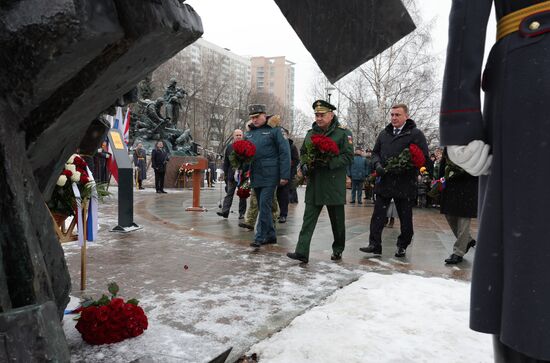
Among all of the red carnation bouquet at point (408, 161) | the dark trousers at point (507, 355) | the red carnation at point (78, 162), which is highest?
the red carnation bouquet at point (408, 161)

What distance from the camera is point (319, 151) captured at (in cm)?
530

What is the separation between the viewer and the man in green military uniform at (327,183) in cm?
528

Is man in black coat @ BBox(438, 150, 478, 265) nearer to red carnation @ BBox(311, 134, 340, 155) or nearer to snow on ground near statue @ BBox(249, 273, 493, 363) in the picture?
red carnation @ BBox(311, 134, 340, 155)

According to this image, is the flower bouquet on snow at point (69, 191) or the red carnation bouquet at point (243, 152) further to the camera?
the red carnation bouquet at point (243, 152)

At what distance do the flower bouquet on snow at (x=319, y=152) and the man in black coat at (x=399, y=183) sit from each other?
934 mm

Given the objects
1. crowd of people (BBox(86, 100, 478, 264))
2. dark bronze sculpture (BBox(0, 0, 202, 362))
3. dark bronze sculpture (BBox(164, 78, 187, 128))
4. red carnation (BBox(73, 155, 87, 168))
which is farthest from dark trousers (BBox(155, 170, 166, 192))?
dark bronze sculpture (BBox(0, 0, 202, 362))

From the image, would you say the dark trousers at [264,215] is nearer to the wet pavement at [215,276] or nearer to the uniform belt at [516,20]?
the wet pavement at [215,276]

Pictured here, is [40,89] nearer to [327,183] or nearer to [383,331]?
[383,331]

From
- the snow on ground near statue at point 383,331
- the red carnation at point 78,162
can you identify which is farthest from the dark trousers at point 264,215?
the red carnation at point 78,162

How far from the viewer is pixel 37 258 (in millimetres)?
1516

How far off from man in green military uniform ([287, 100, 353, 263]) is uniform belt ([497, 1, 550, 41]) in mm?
3662

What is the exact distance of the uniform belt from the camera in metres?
1.48

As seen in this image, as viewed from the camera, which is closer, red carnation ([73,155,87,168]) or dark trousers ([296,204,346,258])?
red carnation ([73,155,87,168])

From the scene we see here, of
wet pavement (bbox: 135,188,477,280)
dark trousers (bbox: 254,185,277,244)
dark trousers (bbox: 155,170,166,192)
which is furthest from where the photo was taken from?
dark trousers (bbox: 155,170,166,192)
